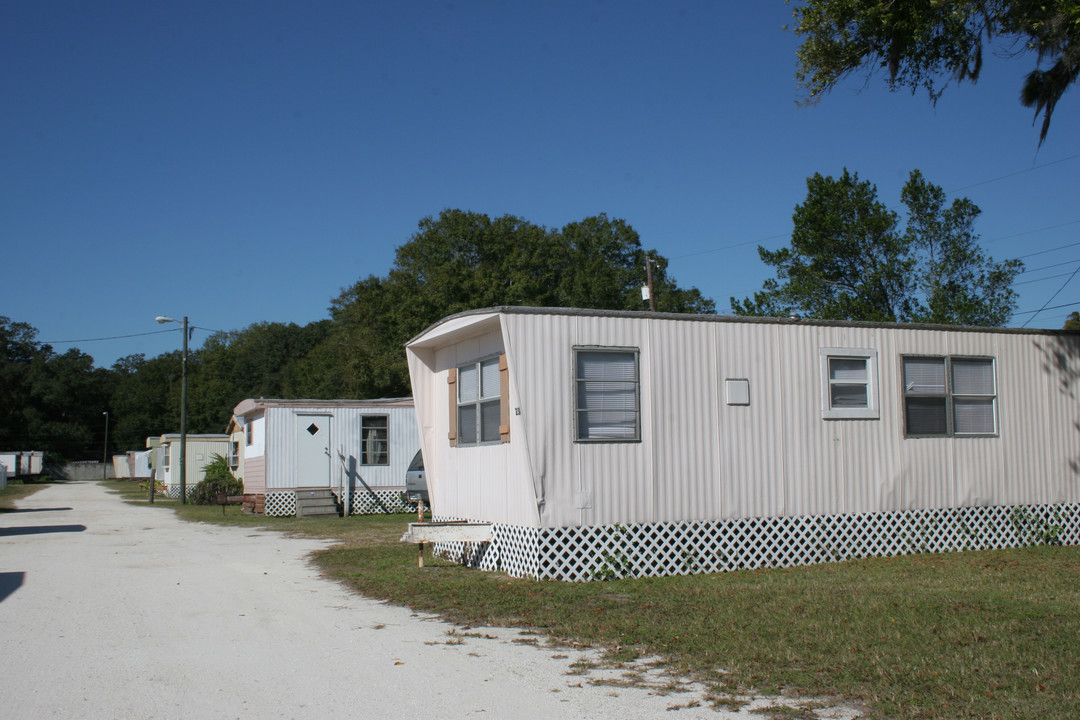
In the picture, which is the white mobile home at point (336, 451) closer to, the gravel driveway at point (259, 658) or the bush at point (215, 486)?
the bush at point (215, 486)

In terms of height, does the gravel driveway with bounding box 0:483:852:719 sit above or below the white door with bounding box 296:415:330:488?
below

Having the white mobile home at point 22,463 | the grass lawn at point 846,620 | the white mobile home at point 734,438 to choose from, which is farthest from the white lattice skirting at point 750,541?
the white mobile home at point 22,463

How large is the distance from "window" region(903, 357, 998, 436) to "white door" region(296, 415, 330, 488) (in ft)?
50.6

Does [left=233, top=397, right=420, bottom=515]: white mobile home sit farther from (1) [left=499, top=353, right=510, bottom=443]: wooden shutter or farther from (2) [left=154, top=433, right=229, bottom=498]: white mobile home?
(1) [left=499, top=353, right=510, bottom=443]: wooden shutter

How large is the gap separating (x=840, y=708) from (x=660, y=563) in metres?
5.46

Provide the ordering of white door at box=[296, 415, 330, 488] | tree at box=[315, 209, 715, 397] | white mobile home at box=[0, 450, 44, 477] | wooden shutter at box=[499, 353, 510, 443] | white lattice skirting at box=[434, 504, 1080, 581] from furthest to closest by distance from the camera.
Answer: white mobile home at box=[0, 450, 44, 477] < tree at box=[315, 209, 715, 397] < white door at box=[296, 415, 330, 488] < wooden shutter at box=[499, 353, 510, 443] < white lattice skirting at box=[434, 504, 1080, 581]

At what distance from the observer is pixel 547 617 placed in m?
7.91

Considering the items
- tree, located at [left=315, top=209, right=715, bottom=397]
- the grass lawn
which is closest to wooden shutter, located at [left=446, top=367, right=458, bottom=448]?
the grass lawn

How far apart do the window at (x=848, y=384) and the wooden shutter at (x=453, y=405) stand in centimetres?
471

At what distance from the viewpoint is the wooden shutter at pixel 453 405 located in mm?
12219

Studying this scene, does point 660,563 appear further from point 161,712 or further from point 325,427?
point 325,427

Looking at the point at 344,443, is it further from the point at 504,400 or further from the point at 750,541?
the point at 750,541

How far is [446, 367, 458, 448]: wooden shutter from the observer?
12.2 m

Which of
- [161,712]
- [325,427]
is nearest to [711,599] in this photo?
[161,712]
